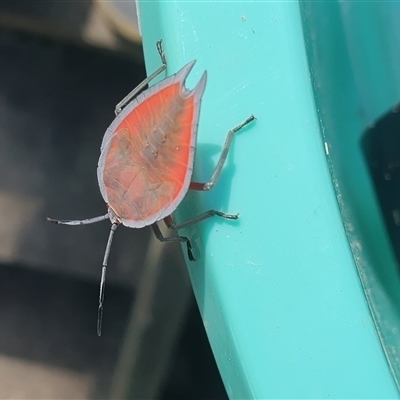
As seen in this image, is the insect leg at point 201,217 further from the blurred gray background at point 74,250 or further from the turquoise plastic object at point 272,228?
the blurred gray background at point 74,250

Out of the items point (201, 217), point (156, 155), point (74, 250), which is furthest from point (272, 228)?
point (74, 250)

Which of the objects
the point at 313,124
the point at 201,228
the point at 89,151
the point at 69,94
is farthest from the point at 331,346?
the point at 69,94

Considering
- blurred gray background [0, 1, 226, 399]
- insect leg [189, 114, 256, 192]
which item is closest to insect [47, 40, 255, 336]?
insect leg [189, 114, 256, 192]

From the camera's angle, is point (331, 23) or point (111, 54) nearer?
point (331, 23)

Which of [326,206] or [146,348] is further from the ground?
[326,206]

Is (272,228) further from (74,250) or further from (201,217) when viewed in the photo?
(74,250)

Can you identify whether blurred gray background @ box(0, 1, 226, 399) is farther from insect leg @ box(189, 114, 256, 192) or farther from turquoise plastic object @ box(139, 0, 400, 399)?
insect leg @ box(189, 114, 256, 192)

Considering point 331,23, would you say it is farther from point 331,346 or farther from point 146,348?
point 146,348
